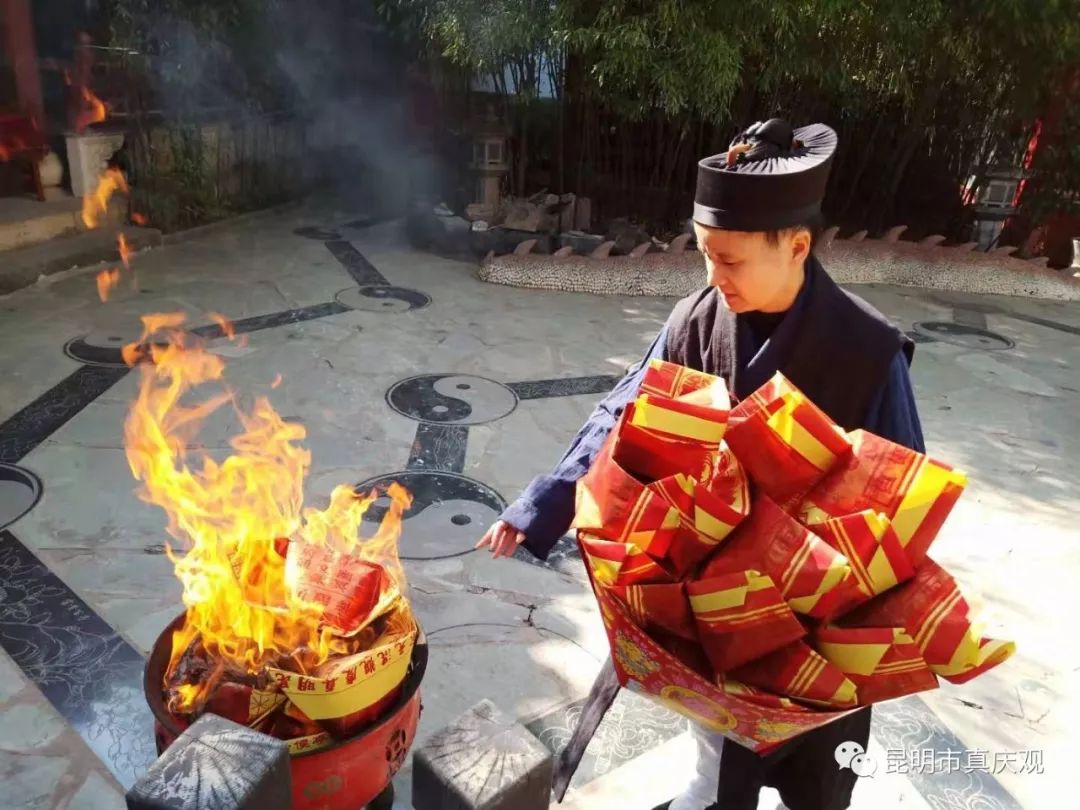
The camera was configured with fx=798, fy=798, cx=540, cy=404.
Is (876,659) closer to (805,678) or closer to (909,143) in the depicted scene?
(805,678)

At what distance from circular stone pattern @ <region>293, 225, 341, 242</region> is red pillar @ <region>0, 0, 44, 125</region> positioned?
2596 mm

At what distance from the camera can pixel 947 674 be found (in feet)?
3.87

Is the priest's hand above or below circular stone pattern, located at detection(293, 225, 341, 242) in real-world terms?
above

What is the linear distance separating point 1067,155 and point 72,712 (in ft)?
34.1

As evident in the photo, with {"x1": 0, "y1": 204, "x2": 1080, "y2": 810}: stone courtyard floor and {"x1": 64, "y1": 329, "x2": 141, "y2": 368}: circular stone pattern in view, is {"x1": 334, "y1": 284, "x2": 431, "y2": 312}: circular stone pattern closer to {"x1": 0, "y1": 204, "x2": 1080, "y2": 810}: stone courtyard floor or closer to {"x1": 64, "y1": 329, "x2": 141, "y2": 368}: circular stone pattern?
{"x1": 0, "y1": 204, "x2": 1080, "y2": 810}: stone courtyard floor

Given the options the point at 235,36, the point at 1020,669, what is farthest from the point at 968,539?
the point at 235,36

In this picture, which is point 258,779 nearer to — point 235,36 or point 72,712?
point 72,712

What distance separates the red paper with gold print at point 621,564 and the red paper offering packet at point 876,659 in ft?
0.82

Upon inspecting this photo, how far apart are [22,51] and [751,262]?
841cm

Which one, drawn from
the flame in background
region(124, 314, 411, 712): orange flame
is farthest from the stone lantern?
region(124, 314, 411, 712): orange flame

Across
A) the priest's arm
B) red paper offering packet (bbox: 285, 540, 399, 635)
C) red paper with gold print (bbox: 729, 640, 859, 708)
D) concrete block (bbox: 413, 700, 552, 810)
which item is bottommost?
red paper offering packet (bbox: 285, 540, 399, 635)

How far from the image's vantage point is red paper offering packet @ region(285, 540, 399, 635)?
6.06ft

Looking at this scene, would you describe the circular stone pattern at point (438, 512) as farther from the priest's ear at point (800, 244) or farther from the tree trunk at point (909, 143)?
the tree trunk at point (909, 143)

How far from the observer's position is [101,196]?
7.68 m
